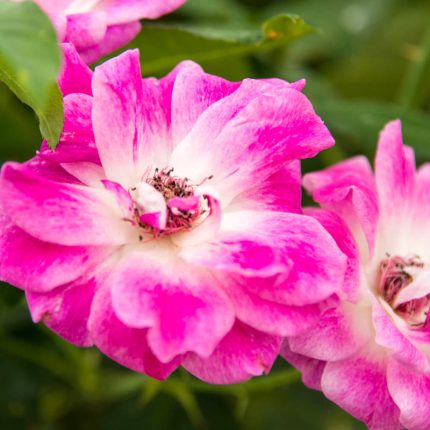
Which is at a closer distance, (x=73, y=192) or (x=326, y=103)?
(x=73, y=192)

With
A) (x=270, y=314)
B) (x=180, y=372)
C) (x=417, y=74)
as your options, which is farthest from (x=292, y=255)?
(x=417, y=74)

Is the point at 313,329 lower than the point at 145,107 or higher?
lower

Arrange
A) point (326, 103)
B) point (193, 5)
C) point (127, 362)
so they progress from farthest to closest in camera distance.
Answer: point (193, 5)
point (326, 103)
point (127, 362)

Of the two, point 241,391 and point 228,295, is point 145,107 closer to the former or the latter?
point 228,295

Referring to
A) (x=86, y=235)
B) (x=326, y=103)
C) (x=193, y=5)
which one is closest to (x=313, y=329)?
(x=86, y=235)

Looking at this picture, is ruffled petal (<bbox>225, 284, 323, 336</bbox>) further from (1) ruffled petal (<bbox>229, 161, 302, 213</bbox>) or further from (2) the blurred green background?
(2) the blurred green background

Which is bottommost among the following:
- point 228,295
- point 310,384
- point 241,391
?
point 241,391
